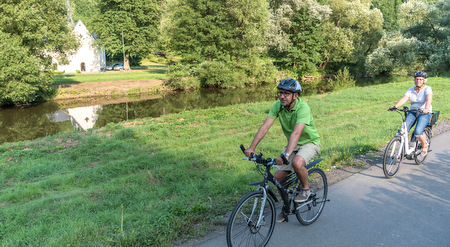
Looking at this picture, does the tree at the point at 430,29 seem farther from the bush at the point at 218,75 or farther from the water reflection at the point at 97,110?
the bush at the point at 218,75

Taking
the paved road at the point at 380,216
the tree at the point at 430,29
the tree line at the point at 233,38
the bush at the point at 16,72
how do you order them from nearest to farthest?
the paved road at the point at 380,216 < the bush at the point at 16,72 < the tree line at the point at 233,38 < the tree at the point at 430,29

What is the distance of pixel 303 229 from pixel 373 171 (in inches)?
126

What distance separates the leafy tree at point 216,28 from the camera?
114 ft

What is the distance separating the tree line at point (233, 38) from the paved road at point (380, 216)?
2442 centimetres

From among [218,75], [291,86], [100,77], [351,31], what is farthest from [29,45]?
[351,31]

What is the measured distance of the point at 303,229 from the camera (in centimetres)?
443

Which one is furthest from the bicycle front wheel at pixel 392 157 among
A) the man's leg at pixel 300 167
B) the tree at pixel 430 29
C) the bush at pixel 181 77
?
the tree at pixel 430 29

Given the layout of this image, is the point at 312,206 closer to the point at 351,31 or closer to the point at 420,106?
the point at 420,106

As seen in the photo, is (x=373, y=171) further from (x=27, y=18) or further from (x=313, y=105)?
(x=27, y=18)

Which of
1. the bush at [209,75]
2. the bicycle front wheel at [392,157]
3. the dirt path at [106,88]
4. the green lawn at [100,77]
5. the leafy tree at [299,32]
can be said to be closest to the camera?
the bicycle front wheel at [392,157]

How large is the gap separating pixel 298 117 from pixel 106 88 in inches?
1235

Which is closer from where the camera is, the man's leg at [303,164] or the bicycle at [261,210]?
the bicycle at [261,210]

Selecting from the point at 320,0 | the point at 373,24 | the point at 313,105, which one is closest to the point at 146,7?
the point at 320,0

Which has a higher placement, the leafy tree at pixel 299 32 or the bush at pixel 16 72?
the leafy tree at pixel 299 32
